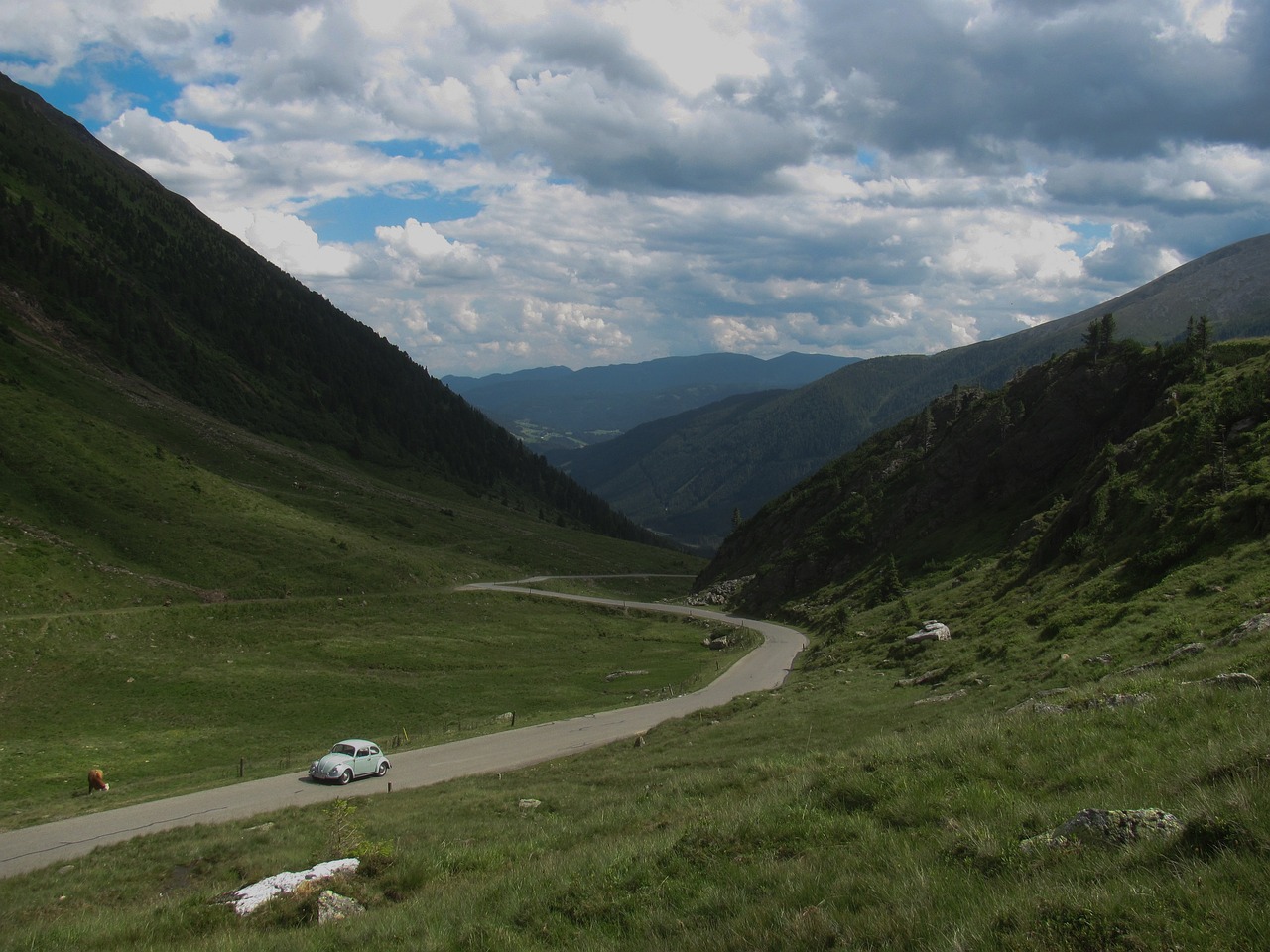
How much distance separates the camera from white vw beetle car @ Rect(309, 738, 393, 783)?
1139 inches

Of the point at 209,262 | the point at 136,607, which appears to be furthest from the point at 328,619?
the point at 209,262

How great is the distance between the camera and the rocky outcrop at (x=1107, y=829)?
718cm

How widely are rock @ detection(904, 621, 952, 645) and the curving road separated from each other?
29.5 ft

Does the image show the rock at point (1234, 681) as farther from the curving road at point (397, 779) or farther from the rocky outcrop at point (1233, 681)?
the curving road at point (397, 779)

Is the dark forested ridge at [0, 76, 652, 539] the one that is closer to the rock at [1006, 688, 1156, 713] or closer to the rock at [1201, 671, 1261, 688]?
the rock at [1006, 688, 1156, 713]

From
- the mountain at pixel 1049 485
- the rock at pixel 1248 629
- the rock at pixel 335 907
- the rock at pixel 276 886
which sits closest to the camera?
the rock at pixel 335 907

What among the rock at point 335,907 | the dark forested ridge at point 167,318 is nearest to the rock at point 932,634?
the rock at point 335,907

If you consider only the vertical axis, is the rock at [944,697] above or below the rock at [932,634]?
above

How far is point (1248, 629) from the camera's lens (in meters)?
17.7

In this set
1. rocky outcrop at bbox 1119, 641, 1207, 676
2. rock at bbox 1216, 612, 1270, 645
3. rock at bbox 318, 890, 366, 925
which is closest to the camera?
rock at bbox 318, 890, 366, 925

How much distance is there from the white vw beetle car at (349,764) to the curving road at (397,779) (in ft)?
1.36

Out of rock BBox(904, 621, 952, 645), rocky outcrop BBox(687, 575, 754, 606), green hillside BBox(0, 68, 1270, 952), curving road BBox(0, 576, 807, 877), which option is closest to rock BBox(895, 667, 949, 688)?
green hillside BBox(0, 68, 1270, 952)

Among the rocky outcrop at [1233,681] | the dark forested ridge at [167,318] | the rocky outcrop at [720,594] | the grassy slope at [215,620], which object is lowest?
the rocky outcrop at [720,594]

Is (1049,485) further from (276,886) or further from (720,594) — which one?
(276,886)
